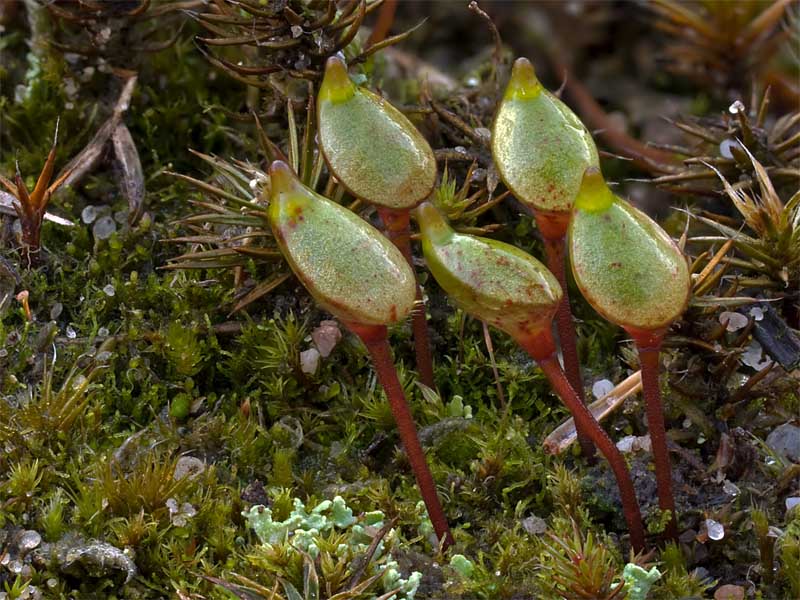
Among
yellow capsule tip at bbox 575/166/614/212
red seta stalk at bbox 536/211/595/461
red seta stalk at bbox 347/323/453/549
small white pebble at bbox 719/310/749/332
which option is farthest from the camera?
small white pebble at bbox 719/310/749/332

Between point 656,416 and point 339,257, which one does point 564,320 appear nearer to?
point 656,416

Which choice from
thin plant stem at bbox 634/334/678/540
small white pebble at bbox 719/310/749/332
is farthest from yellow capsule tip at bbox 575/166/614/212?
small white pebble at bbox 719/310/749/332

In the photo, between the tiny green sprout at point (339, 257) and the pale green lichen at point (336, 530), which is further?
the pale green lichen at point (336, 530)

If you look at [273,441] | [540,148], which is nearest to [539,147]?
[540,148]

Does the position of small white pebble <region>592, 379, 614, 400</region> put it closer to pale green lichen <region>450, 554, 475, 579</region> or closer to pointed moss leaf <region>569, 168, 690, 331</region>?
pale green lichen <region>450, 554, 475, 579</region>

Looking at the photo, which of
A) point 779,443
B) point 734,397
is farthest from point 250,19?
point 779,443

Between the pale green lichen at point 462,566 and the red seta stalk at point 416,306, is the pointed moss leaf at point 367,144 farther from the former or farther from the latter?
the pale green lichen at point 462,566

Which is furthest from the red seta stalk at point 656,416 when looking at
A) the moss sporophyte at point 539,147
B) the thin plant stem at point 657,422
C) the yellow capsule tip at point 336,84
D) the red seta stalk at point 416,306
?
the yellow capsule tip at point 336,84

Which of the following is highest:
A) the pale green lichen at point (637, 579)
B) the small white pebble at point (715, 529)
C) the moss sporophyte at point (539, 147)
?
the moss sporophyte at point (539, 147)
